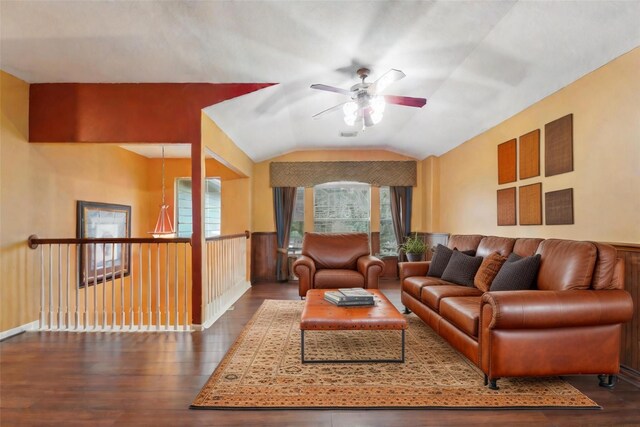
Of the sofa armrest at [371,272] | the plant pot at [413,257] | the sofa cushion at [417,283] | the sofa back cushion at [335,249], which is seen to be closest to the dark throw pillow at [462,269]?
the sofa cushion at [417,283]

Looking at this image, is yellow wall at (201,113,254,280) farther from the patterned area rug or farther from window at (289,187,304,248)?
the patterned area rug

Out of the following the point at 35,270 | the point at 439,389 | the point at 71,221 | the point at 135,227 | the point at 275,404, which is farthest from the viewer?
the point at 135,227

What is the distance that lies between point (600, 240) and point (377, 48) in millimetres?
2508

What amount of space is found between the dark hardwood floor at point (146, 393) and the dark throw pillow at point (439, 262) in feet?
5.80

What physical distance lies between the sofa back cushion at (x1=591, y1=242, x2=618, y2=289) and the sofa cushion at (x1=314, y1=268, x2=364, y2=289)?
2642 mm

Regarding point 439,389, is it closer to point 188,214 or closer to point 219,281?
point 219,281

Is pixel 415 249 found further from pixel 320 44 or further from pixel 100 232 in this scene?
pixel 100 232

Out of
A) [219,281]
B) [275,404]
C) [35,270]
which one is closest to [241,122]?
[219,281]

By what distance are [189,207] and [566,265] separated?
6.29 m

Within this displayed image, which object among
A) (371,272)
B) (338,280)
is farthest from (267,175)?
(371,272)

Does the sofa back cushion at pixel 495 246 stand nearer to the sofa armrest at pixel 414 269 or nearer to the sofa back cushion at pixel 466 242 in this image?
the sofa back cushion at pixel 466 242

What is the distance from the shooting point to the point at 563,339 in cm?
245

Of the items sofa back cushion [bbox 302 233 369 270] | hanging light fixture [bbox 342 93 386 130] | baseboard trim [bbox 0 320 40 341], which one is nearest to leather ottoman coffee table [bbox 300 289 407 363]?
hanging light fixture [bbox 342 93 386 130]

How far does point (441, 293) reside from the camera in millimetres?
3443
